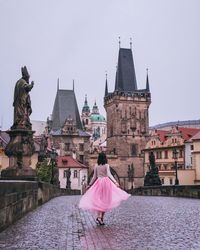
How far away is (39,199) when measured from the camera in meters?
16.9

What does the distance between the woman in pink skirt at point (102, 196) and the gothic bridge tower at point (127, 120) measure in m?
85.5

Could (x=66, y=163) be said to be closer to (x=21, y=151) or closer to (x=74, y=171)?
(x=74, y=171)

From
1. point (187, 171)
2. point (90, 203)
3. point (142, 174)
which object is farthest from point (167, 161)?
point (90, 203)

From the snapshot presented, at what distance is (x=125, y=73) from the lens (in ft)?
352

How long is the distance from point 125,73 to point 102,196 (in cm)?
9832

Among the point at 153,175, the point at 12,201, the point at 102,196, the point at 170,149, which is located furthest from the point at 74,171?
the point at 12,201

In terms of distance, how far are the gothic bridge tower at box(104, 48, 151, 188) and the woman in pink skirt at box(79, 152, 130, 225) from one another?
85.5 meters

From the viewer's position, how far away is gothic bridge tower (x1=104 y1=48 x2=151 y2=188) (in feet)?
320

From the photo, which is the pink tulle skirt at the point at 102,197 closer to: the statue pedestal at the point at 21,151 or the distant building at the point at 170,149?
the statue pedestal at the point at 21,151

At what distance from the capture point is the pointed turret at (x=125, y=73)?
4173 inches

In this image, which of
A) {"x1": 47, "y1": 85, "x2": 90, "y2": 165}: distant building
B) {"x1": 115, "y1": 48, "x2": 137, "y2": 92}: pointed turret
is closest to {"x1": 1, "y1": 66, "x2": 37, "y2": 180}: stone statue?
{"x1": 47, "y1": 85, "x2": 90, "y2": 165}: distant building

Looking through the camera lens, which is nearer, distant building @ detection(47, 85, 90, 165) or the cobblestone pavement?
the cobblestone pavement

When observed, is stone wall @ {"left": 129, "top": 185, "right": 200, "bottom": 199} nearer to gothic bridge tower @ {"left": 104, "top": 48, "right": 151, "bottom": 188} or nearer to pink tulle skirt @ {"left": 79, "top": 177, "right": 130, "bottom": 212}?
pink tulle skirt @ {"left": 79, "top": 177, "right": 130, "bottom": 212}

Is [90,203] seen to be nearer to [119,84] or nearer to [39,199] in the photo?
[39,199]
